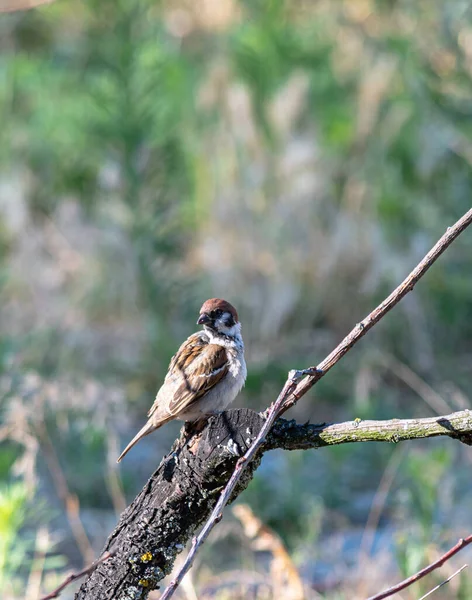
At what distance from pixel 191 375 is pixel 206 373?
41 millimetres

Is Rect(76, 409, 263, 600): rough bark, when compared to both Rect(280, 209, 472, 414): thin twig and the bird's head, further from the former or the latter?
the bird's head

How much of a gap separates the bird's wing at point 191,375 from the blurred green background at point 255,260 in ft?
4.12

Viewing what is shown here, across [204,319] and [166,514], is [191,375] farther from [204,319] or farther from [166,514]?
[166,514]

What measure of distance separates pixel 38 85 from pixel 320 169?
10.5 ft

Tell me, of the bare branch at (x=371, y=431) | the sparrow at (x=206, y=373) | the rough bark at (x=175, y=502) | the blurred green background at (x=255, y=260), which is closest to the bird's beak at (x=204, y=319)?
the sparrow at (x=206, y=373)

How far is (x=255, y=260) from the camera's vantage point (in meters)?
5.71

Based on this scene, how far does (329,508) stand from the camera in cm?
430

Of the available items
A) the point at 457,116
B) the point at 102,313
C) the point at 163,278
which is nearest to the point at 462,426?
the point at 457,116

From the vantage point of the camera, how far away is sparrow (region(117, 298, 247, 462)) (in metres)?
2.19

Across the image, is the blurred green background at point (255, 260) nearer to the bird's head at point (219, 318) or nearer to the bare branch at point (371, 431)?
the bird's head at point (219, 318)

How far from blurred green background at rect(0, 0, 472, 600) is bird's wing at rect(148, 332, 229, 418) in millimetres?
1256

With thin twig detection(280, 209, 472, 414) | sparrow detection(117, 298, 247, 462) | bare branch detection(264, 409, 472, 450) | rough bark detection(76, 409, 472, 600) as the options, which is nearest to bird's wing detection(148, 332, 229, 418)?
sparrow detection(117, 298, 247, 462)

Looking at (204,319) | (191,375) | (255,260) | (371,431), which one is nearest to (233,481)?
(371,431)

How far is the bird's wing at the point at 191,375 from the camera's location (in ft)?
7.19
